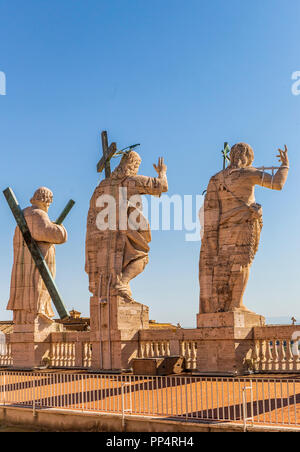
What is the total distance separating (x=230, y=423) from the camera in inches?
320

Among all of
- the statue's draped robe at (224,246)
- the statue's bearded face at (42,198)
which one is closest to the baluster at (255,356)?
the statue's draped robe at (224,246)

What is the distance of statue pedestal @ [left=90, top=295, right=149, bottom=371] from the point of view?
15602mm

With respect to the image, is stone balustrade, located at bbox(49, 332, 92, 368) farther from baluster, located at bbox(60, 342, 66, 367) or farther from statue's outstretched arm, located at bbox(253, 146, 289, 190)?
statue's outstretched arm, located at bbox(253, 146, 289, 190)

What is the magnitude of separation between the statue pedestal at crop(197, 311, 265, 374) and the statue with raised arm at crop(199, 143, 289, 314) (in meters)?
0.36

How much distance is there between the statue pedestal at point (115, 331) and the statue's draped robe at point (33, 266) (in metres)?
2.40

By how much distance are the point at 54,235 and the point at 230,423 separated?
10.9 meters

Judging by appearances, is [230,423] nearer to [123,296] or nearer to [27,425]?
[27,425]

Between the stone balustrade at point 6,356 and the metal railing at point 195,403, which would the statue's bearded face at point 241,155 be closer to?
the metal railing at point 195,403

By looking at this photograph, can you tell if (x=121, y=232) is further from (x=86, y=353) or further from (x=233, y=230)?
(x=233, y=230)

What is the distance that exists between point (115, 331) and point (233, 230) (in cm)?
424

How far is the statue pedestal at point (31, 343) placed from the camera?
17500 mm

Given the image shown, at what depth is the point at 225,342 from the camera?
529 inches

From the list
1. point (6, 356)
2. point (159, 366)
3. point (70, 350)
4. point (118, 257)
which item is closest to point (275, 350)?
point (159, 366)
